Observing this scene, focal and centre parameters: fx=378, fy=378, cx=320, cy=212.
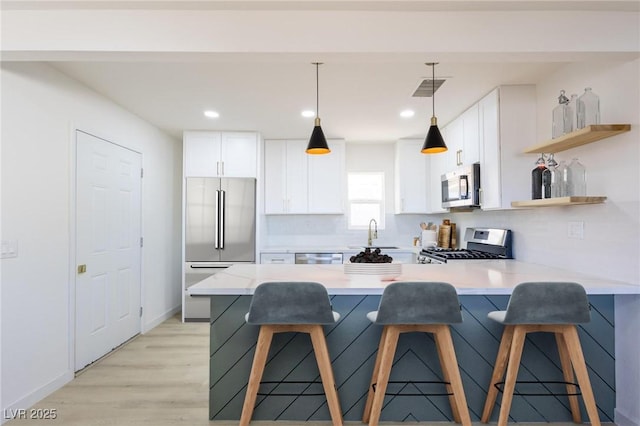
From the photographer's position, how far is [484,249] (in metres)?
3.87

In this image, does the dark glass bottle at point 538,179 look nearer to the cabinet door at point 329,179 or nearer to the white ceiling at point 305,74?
the white ceiling at point 305,74

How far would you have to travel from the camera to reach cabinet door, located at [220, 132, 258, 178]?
4.74 m

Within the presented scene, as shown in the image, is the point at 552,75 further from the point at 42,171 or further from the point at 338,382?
the point at 42,171

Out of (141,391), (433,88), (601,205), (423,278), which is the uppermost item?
(433,88)

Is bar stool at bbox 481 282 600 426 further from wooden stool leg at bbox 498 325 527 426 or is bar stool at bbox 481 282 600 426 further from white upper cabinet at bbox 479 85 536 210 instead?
white upper cabinet at bbox 479 85 536 210

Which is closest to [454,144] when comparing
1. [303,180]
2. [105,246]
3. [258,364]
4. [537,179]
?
[537,179]

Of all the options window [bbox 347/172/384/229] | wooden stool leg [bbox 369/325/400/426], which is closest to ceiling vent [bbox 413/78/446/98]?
wooden stool leg [bbox 369/325/400/426]

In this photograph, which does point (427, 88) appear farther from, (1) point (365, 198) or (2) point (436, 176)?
(1) point (365, 198)

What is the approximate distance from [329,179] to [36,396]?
3.65 meters

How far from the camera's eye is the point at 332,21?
209 centimetres

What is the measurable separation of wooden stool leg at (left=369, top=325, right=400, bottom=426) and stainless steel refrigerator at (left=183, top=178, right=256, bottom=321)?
2926 millimetres

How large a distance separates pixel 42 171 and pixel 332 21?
89.8 inches

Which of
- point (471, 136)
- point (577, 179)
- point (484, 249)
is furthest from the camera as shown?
point (484, 249)

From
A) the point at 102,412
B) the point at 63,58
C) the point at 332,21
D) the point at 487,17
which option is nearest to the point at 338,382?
the point at 102,412
